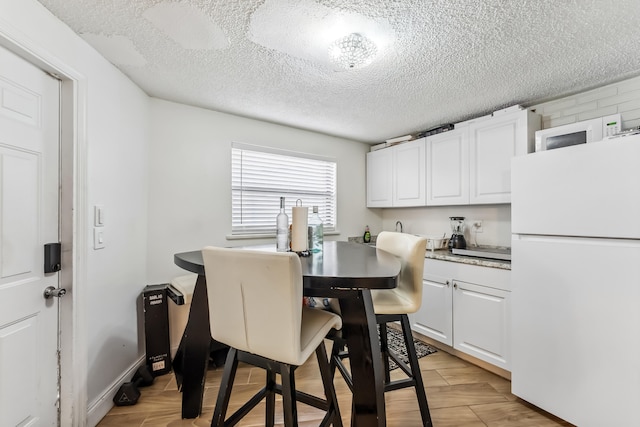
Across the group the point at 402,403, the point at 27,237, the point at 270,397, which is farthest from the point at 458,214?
the point at 27,237

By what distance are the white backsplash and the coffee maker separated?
0.11 m

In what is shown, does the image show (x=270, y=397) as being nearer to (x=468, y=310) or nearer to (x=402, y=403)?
(x=402, y=403)

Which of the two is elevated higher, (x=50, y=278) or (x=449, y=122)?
(x=449, y=122)

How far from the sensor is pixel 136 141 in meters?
2.14

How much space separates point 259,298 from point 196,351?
3.03 feet

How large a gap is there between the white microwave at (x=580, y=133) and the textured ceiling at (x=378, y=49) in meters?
0.33

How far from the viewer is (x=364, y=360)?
1054 millimetres

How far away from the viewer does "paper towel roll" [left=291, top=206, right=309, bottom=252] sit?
1.44m

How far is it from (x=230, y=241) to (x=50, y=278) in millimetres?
1380

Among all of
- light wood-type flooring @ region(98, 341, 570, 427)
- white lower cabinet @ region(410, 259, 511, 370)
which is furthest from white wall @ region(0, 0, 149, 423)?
white lower cabinet @ region(410, 259, 511, 370)

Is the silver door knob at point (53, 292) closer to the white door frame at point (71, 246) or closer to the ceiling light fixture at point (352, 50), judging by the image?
the white door frame at point (71, 246)

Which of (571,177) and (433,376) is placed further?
(433,376)

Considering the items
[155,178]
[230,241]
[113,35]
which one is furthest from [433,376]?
[113,35]

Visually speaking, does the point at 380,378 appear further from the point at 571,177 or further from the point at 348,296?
the point at 571,177
